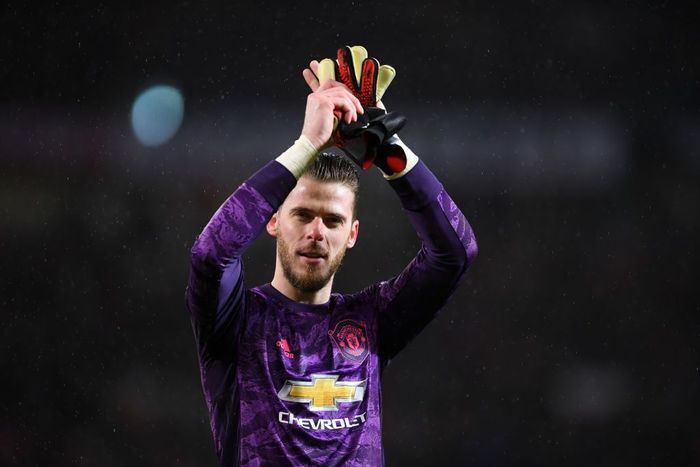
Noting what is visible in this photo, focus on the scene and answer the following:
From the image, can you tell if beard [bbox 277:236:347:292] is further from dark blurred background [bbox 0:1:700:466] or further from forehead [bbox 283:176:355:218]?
dark blurred background [bbox 0:1:700:466]

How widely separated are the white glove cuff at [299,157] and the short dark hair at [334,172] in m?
0.11

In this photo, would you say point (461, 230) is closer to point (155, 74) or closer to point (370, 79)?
point (370, 79)

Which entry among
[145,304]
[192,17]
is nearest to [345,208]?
[145,304]

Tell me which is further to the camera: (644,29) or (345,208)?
(644,29)

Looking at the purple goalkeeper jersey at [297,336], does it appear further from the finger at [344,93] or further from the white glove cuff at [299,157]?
the finger at [344,93]

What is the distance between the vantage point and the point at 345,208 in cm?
111

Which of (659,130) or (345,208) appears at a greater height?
(659,130)

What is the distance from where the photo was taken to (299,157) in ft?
3.21

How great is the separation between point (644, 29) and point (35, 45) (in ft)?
5.99

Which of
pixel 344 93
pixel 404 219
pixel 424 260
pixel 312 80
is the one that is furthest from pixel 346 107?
pixel 404 219

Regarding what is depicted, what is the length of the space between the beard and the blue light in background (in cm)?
135

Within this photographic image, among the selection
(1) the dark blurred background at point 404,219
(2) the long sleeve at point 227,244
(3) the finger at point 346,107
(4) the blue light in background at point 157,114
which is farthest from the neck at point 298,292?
(4) the blue light in background at point 157,114

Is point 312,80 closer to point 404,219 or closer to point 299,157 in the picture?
point 299,157

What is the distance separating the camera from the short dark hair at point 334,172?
1108 mm
